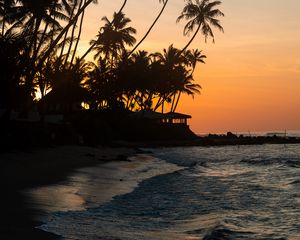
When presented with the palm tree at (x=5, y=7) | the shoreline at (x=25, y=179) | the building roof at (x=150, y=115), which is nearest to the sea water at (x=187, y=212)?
the shoreline at (x=25, y=179)

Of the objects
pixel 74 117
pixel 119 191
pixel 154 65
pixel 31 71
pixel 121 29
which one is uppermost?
pixel 121 29

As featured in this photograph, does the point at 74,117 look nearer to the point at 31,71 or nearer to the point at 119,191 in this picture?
the point at 31,71

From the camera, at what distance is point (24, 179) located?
1416 centimetres

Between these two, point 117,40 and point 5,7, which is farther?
point 117,40

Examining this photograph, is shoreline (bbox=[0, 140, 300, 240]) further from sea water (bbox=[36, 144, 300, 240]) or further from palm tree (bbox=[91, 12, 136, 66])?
palm tree (bbox=[91, 12, 136, 66])

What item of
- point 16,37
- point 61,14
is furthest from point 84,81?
point 16,37

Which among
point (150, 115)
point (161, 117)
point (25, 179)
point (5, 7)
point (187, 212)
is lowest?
point (187, 212)

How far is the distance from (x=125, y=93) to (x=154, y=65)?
5328mm

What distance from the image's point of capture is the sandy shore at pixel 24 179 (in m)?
7.30

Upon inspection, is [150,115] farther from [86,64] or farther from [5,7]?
[5,7]

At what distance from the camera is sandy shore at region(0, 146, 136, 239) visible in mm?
7299

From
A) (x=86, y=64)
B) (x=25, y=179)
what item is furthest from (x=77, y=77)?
(x=25, y=179)

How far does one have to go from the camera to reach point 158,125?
57.0 m

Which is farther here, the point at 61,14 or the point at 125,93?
the point at 125,93
